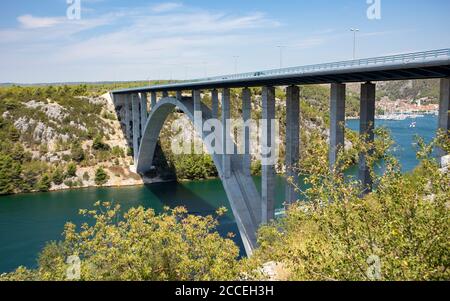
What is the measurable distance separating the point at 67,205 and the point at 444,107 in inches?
1231

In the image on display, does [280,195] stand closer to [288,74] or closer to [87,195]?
[87,195]

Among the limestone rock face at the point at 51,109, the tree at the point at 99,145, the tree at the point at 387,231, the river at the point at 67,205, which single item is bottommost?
the river at the point at 67,205

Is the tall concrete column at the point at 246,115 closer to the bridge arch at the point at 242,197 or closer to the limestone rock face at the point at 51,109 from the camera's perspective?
the bridge arch at the point at 242,197

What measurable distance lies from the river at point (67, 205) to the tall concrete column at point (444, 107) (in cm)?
1534

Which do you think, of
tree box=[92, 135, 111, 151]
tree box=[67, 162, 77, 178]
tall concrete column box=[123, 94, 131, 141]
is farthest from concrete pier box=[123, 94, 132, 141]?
tree box=[67, 162, 77, 178]

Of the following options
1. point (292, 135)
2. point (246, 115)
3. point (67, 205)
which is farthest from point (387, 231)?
point (67, 205)

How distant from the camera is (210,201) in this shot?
115ft

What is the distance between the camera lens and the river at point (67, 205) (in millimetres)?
25645

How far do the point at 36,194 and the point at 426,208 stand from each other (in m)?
39.6

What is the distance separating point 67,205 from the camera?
35188 millimetres

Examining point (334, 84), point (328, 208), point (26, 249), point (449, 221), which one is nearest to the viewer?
point (449, 221)

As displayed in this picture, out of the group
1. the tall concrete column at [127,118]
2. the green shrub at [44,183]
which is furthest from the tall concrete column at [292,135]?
the tall concrete column at [127,118]

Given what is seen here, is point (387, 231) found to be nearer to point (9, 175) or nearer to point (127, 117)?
point (9, 175)

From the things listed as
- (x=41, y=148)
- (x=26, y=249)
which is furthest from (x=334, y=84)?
(x=41, y=148)
